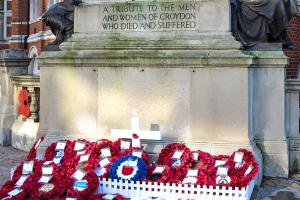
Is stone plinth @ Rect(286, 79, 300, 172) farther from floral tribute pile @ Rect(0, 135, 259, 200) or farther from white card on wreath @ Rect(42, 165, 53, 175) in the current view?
white card on wreath @ Rect(42, 165, 53, 175)

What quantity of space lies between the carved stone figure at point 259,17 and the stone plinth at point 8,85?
5.22 meters

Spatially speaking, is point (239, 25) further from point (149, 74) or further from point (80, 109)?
point (80, 109)

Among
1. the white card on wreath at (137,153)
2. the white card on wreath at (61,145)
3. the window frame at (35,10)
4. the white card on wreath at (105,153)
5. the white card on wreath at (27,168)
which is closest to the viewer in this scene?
the white card on wreath at (27,168)

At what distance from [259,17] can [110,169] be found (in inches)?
131

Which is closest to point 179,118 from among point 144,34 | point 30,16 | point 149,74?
point 149,74

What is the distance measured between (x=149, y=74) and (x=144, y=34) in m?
0.63

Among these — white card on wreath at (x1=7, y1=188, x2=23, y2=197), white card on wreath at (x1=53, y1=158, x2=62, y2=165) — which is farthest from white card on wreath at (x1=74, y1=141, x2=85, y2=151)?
white card on wreath at (x1=7, y1=188, x2=23, y2=197)

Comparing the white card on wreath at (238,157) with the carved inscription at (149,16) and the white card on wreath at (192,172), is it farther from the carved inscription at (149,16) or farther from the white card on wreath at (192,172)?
the carved inscription at (149,16)

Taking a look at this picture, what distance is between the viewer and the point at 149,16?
6.99 m

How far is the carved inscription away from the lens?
270 inches

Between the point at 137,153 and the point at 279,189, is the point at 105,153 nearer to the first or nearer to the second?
the point at 137,153

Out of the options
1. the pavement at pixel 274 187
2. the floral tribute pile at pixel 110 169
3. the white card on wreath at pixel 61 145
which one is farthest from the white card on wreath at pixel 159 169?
the white card on wreath at pixel 61 145

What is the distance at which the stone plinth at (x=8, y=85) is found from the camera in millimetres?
9961

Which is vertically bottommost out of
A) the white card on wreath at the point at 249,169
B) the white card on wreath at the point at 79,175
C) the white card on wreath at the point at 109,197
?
the white card on wreath at the point at 109,197
